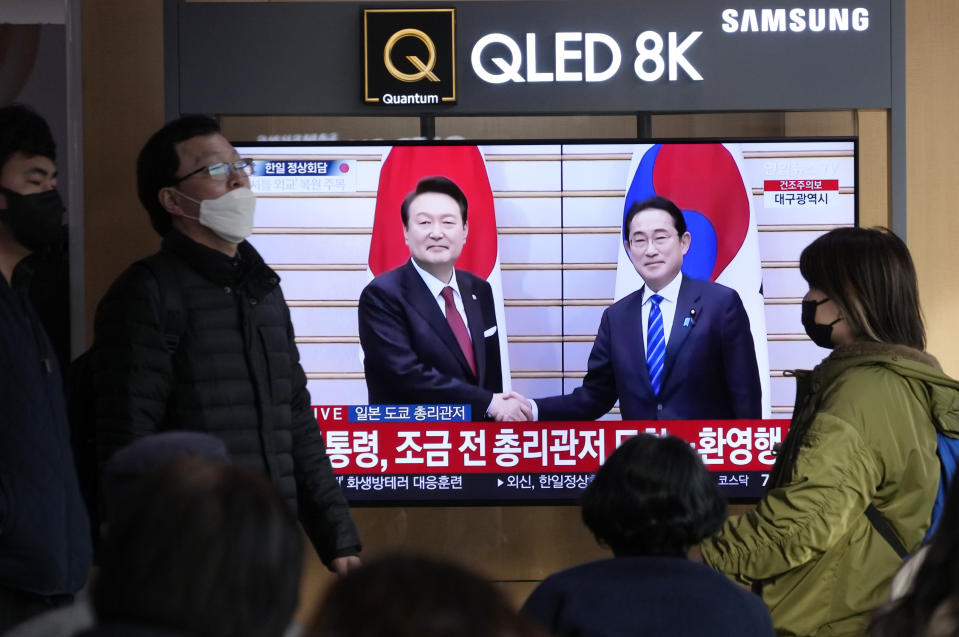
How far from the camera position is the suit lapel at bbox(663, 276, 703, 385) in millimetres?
4199

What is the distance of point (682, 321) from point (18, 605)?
7.99ft

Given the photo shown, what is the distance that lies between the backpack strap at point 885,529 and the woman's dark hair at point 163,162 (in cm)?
180

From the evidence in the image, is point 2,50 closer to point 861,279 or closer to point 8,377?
point 8,377

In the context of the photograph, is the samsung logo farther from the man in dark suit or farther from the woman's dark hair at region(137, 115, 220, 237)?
the woman's dark hair at region(137, 115, 220, 237)

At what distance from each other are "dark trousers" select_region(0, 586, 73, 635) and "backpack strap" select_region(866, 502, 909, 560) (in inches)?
71.3

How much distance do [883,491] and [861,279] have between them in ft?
1.61

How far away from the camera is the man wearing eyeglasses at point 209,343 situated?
2.68 meters

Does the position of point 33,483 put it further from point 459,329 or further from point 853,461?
point 459,329

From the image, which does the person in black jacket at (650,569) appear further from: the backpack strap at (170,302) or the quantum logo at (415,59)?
the quantum logo at (415,59)

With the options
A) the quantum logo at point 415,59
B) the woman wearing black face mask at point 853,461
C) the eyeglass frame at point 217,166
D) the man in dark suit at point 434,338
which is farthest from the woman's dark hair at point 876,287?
the quantum logo at point 415,59

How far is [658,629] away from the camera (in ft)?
6.70

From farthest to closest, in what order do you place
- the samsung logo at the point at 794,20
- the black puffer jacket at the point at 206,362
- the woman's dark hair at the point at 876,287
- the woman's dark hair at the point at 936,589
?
the samsung logo at the point at 794,20 → the woman's dark hair at the point at 876,287 → the black puffer jacket at the point at 206,362 → the woman's dark hair at the point at 936,589

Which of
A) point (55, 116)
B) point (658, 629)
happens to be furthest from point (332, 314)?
point (658, 629)

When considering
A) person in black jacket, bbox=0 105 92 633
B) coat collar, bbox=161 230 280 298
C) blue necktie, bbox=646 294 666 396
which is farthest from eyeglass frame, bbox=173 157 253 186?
blue necktie, bbox=646 294 666 396
